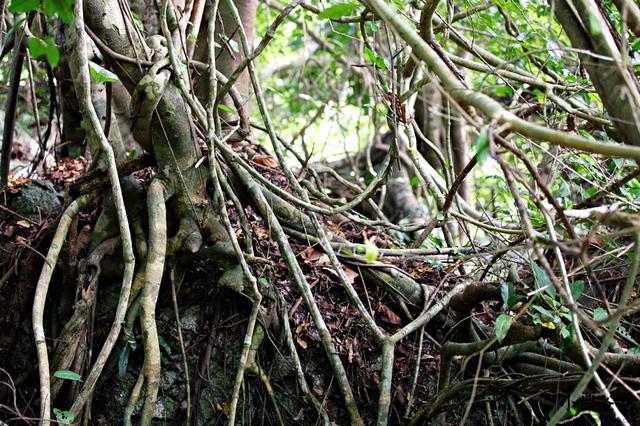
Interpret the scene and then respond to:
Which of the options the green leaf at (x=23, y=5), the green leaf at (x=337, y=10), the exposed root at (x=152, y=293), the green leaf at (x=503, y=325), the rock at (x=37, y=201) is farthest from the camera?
the rock at (x=37, y=201)

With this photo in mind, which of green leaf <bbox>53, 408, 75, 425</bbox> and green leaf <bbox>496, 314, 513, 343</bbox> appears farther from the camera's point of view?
green leaf <bbox>53, 408, 75, 425</bbox>

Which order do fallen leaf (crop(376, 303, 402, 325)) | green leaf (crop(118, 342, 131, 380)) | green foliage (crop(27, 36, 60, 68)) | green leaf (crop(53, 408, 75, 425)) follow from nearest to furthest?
green foliage (crop(27, 36, 60, 68))
green leaf (crop(53, 408, 75, 425))
green leaf (crop(118, 342, 131, 380))
fallen leaf (crop(376, 303, 402, 325))

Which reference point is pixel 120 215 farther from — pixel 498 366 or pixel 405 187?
pixel 405 187

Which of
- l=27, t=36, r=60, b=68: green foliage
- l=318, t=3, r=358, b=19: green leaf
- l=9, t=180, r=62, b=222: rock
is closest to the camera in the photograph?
l=27, t=36, r=60, b=68: green foliage

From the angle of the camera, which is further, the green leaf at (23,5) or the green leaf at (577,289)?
the green leaf at (577,289)

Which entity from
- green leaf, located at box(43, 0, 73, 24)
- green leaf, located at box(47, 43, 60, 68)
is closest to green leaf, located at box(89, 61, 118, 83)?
green leaf, located at box(47, 43, 60, 68)

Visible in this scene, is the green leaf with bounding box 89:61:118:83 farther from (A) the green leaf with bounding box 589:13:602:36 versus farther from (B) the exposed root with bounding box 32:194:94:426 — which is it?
(A) the green leaf with bounding box 589:13:602:36

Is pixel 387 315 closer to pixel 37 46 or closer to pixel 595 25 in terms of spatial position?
pixel 595 25

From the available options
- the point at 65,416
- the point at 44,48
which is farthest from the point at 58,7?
the point at 65,416

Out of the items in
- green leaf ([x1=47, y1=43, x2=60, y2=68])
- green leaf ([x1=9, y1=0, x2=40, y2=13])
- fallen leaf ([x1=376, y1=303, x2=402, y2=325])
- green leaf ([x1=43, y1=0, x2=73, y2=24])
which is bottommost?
fallen leaf ([x1=376, y1=303, x2=402, y2=325])

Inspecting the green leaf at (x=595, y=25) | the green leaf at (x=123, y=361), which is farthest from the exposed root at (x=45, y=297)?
the green leaf at (x=595, y=25)

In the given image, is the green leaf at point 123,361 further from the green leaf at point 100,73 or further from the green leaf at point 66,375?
the green leaf at point 100,73

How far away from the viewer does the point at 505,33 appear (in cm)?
396

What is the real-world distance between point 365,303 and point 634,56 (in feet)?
5.31
